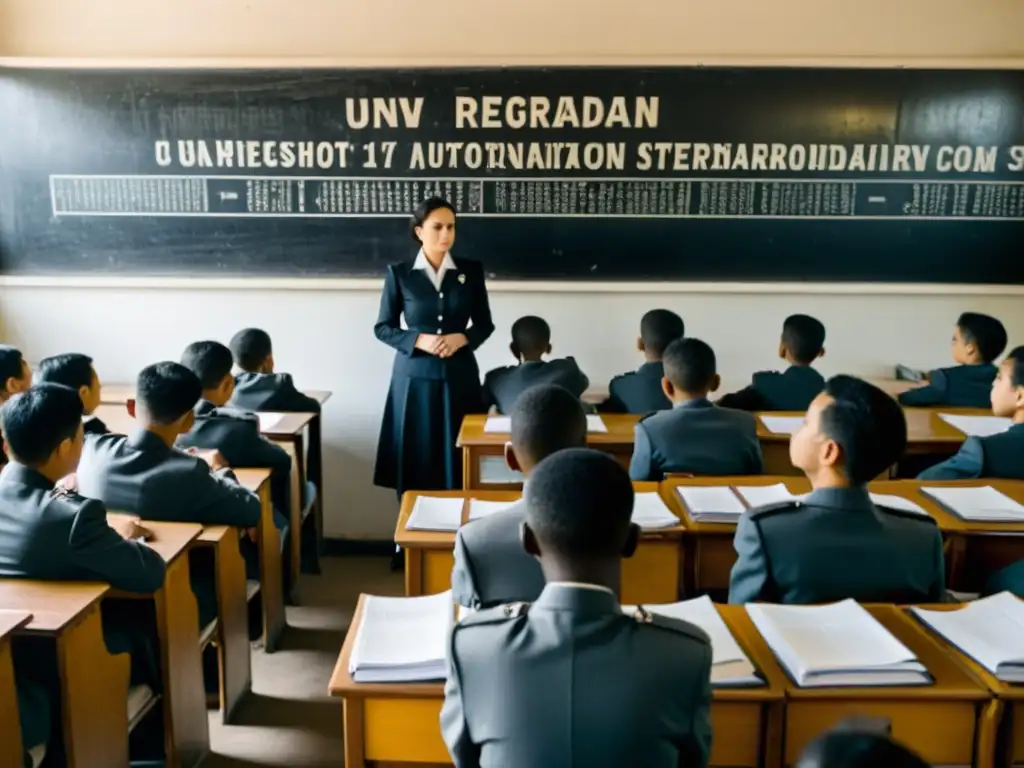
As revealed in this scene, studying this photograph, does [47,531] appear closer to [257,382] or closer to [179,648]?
[179,648]

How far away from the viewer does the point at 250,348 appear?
3.45 m

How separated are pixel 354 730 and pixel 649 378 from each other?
83.9 inches

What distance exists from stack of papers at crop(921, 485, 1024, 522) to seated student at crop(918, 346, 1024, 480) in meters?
0.16

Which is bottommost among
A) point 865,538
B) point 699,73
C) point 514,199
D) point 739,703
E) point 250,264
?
point 739,703

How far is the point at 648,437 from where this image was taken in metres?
2.65

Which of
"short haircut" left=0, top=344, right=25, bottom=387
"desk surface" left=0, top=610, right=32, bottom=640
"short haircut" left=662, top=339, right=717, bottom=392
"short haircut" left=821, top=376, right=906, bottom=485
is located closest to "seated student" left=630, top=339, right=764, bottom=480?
"short haircut" left=662, top=339, right=717, bottom=392

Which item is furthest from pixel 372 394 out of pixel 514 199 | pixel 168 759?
pixel 168 759

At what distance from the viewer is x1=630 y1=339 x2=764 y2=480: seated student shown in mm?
2639

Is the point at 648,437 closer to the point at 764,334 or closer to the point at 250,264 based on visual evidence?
the point at 764,334

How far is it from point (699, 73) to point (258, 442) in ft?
7.63

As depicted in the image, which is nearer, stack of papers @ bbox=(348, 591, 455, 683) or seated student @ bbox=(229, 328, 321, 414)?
stack of papers @ bbox=(348, 591, 455, 683)

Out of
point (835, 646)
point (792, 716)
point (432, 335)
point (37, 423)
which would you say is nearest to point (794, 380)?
point (432, 335)

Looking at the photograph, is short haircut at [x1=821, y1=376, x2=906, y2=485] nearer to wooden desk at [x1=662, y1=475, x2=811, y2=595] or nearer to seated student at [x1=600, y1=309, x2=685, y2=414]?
wooden desk at [x1=662, y1=475, x2=811, y2=595]

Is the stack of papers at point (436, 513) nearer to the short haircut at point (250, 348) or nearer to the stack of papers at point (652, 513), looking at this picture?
the stack of papers at point (652, 513)
